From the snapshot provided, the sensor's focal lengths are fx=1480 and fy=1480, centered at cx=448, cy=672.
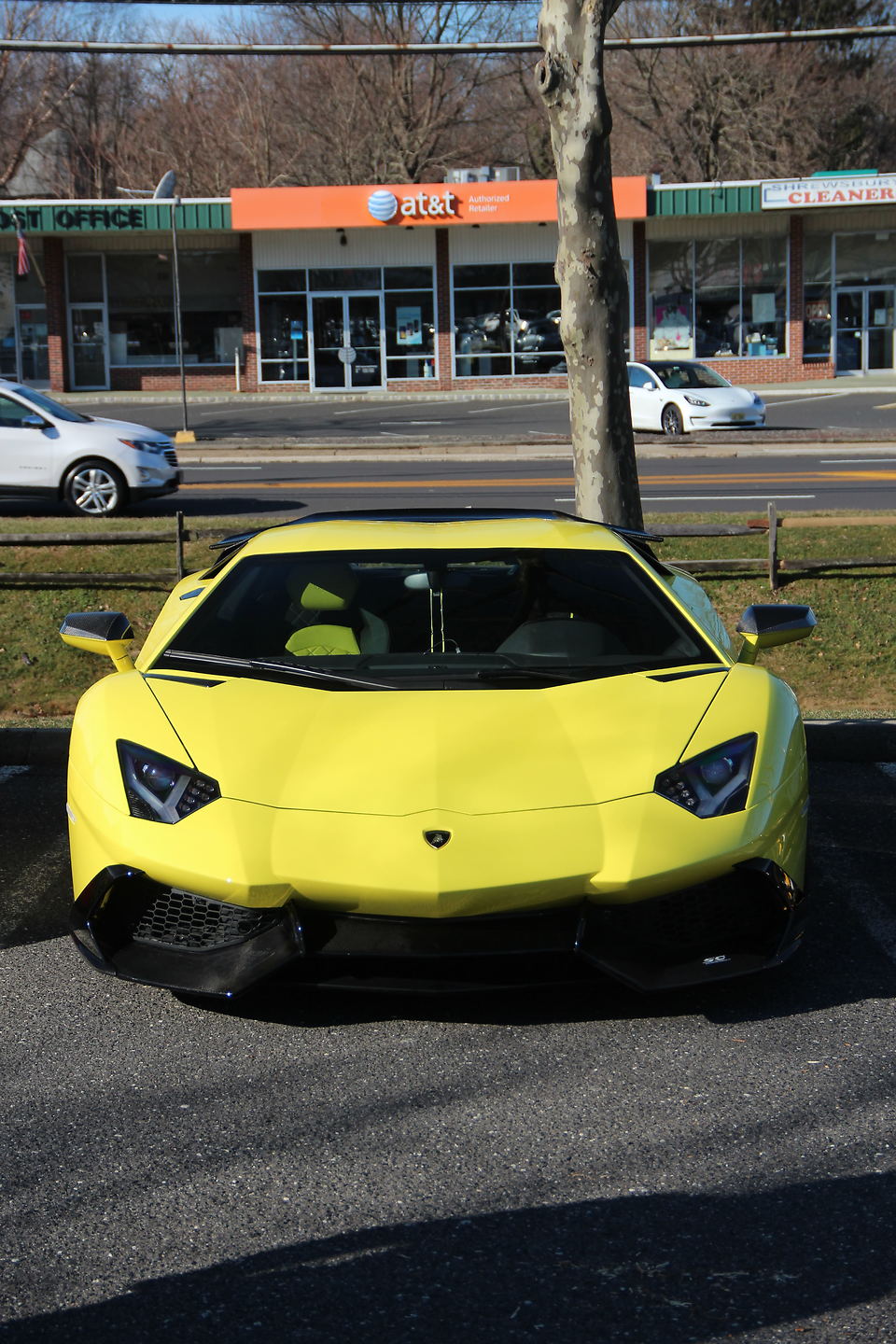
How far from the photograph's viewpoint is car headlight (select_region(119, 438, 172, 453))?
1689 cm

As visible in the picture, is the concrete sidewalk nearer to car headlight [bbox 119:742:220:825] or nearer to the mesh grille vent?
car headlight [bbox 119:742:220:825]

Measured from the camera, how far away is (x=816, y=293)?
42094 mm

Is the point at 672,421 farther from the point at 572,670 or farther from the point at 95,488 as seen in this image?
the point at 572,670

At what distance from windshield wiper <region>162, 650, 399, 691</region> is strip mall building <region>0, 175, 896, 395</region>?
36.3 metres

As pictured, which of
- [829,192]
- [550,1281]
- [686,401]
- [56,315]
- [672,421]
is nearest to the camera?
[550,1281]

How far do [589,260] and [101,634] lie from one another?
617 centimetres

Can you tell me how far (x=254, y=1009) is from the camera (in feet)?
13.5

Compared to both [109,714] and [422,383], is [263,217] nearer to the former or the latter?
[422,383]

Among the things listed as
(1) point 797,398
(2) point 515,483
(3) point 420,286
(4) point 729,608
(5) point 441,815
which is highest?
(3) point 420,286

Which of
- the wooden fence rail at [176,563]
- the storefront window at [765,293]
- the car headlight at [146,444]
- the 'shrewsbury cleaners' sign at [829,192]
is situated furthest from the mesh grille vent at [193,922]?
the storefront window at [765,293]

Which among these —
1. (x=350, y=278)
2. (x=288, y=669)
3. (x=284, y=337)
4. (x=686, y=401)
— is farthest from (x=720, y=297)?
(x=288, y=669)

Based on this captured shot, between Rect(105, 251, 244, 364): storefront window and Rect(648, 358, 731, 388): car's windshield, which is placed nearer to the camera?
Rect(648, 358, 731, 388): car's windshield

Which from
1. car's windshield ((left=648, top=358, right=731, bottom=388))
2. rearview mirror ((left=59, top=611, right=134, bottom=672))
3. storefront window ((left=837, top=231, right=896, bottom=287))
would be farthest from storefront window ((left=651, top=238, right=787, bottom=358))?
rearview mirror ((left=59, top=611, right=134, bottom=672))

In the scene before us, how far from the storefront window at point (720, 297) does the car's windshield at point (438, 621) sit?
37934mm
